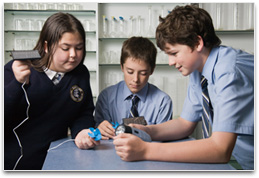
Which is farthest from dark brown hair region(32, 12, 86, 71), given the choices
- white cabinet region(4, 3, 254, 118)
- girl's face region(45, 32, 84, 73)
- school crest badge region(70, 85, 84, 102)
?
white cabinet region(4, 3, 254, 118)

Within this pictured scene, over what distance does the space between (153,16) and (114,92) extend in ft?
3.56

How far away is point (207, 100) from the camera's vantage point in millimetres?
963

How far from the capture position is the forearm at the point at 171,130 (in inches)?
41.7

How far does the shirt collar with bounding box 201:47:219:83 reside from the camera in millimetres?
875

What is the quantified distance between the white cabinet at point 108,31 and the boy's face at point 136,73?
2.93ft

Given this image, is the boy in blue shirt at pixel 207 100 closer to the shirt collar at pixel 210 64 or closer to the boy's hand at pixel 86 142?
the shirt collar at pixel 210 64

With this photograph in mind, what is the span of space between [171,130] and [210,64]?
33 cm

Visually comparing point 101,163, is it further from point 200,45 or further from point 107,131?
point 200,45

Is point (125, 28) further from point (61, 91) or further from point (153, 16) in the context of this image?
point (61, 91)

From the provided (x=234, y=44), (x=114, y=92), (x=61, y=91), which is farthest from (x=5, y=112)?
(x=234, y=44)

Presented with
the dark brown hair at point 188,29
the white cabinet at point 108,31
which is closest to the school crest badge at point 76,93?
the dark brown hair at point 188,29

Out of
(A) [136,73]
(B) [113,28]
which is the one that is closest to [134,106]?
(A) [136,73]

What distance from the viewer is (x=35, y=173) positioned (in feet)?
2.94

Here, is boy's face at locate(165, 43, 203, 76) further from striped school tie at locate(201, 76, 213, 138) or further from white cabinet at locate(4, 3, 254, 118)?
white cabinet at locate(4, 3, 254, 118)
